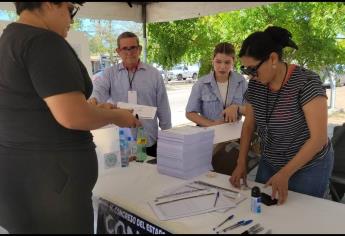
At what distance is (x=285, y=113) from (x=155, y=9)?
2.28 metres

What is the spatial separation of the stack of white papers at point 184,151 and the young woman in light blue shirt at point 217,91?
78cm

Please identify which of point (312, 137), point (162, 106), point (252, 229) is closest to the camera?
point (252, 229)

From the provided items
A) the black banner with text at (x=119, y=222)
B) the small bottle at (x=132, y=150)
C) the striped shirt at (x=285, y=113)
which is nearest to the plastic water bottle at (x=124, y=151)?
the small bottle at (x=132, y=150)

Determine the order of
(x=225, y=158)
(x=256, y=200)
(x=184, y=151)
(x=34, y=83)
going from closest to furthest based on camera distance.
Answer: (x=34, y=83)
(x=256, y=200)
(x=184, y=151)
(x=225, y=158)

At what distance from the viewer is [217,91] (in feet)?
8.54

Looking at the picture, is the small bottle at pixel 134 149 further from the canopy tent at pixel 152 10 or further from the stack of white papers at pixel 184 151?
the canopy tent at pixel 152 10

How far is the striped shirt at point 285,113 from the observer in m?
1.42

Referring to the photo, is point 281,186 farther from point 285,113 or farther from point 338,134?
point 338,134

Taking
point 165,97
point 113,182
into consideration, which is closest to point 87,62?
point 165,97

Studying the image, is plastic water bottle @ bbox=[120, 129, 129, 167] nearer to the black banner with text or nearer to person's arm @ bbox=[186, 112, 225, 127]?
the black banner with text

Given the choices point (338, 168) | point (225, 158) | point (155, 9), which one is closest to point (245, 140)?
point (225, 158)

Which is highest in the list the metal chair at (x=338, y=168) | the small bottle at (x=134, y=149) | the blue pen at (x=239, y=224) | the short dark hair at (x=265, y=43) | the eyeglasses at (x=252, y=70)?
the short dark hair at (x=265, y=43)

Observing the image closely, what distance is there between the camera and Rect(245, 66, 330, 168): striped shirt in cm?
142

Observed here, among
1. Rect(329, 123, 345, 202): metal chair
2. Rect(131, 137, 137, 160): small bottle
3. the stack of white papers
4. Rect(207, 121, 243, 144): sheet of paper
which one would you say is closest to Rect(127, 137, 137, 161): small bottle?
Rect(131, 137, 137, 160): small bottle
